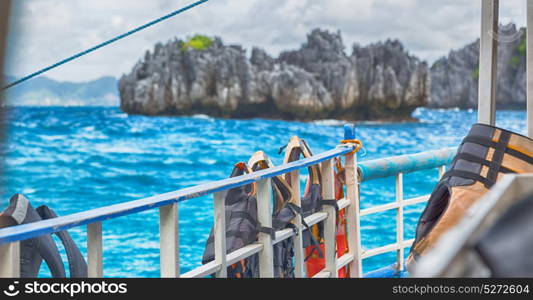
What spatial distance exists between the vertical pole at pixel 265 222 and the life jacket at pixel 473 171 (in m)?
0.38

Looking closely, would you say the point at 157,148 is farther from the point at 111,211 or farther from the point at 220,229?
the point at 111,211

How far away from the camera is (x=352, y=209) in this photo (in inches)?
104

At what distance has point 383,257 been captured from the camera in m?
18.8

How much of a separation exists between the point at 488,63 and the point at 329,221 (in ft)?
2.59

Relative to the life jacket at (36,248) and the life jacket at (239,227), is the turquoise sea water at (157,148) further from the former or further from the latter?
the life jacket at (36,248)

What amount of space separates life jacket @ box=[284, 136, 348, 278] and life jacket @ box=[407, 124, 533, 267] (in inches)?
16.5

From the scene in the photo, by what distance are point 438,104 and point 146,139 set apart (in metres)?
15.4

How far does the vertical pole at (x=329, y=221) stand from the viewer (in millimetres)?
2365

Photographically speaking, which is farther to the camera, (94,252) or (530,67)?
(530,67)

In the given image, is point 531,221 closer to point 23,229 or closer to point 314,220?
point 23,229

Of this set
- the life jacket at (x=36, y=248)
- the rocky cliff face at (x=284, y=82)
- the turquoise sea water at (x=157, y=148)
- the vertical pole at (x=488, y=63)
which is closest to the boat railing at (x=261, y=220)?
the life jacket at (x=36, y=248)

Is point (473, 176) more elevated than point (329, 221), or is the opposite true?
point (473, 176)

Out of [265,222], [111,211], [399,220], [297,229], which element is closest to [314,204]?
[297,229]

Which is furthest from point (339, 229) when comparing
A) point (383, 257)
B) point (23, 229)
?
point (383, 257)
